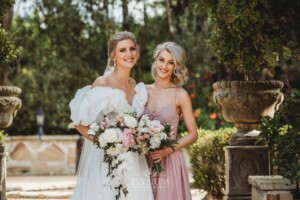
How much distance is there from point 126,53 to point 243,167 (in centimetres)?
202

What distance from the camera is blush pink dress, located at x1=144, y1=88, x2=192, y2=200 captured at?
14.2 ft

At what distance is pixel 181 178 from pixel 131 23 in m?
6.91

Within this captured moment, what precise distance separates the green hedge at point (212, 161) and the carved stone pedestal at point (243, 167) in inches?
27.6

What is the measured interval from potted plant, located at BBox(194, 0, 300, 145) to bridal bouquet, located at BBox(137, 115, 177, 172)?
0.93 metres

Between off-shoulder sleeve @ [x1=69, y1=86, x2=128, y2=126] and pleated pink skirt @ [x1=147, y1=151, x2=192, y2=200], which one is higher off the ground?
off-shoulder sleeve @ [x1=69, y1=86, x2=128, y2=126]

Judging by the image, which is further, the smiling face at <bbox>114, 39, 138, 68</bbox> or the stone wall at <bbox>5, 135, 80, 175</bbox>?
the stone wall at <bbox>5, 135, 80, 175</bbox>

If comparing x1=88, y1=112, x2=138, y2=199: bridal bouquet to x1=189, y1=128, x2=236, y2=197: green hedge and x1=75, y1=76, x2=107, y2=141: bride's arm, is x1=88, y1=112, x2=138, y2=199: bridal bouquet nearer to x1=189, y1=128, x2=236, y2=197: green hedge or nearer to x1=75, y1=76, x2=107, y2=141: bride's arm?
x1=75, y1=76, x2=107, y2=141: bride's arm

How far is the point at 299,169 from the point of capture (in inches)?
151

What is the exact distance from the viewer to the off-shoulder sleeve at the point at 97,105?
4.30 metres

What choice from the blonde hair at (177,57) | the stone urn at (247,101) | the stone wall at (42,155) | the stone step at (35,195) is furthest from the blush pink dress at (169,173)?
the stone wall at (42,155)

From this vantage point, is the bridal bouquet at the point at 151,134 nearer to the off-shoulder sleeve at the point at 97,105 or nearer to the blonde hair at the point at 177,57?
the off-shoulder sleeve at the point at 97,105

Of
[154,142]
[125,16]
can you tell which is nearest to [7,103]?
[154,142]

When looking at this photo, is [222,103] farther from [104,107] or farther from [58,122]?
[58,122]

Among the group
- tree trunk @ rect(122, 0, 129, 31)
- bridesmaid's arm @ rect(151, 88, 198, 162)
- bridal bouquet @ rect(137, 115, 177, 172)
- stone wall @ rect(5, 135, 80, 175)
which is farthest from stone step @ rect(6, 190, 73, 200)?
tree trunk @ rect(122, 0, 129, 31)
